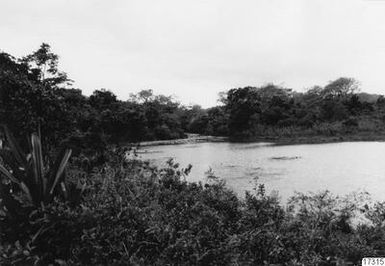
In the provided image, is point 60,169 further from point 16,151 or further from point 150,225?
point 150,225

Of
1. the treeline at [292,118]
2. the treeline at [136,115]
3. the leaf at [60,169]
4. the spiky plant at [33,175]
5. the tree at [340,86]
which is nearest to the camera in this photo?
the spiky plant at [33,175]

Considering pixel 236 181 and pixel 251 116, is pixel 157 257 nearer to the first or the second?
pixel 236 181

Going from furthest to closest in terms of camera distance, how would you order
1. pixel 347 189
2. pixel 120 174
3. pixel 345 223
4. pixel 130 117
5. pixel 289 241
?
pixel 130 117 → pixel 347 189 → pixel 120 174 → pixel 345 223 → pixel 289 241

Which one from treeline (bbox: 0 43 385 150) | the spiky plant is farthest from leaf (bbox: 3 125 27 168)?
treeline (bbox: 0 43 385 150)

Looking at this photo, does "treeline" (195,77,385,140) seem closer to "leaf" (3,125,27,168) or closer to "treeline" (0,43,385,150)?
"treeline" (0,43,385,150)

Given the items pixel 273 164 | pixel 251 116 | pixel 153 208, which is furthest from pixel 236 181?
pixel 251 116

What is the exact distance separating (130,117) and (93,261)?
79.2ft

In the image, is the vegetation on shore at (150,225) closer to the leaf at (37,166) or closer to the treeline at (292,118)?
the leaf at (37,166)

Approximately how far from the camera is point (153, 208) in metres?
3.96

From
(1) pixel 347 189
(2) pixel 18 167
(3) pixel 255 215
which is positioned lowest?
(1) pixel 347 189

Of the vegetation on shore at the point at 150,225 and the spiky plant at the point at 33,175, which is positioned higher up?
the spiky plant at the point at 33,175

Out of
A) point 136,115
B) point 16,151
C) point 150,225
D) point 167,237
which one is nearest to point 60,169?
point 16,151

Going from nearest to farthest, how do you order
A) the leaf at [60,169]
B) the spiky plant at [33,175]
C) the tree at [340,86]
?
1. the spiky plant at [33,175]
2. the leaf at [60,169]
3. the tree at [340,86]

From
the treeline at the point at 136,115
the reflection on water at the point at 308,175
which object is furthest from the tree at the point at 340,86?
the reflection on water at the point at 308,175
